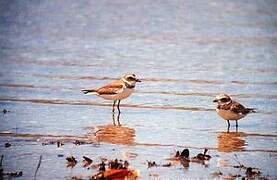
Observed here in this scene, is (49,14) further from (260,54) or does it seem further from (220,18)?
(260,54)

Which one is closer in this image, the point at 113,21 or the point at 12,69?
the point at 12,69

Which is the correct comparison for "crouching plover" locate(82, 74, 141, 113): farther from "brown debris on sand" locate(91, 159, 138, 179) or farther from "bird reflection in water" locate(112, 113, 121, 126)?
"brown debris on sand" locate(91, 159, 138, 179)

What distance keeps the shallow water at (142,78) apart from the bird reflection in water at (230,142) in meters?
0.01

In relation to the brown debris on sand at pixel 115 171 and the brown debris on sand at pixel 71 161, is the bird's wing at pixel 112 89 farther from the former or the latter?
the brown debris on sand at pixel 115 171

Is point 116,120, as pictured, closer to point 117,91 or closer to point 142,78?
point 117,91

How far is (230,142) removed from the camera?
884 cm

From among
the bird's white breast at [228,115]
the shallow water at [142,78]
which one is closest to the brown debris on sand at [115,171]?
the shallow water at [142,78]

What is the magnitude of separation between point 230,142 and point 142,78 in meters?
Result: 3.97

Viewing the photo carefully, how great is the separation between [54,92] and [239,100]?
274 cm

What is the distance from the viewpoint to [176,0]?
20.8m

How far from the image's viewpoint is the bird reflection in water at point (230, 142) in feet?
28.0

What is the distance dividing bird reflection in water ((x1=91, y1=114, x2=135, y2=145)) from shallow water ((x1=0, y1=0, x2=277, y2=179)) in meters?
0.01

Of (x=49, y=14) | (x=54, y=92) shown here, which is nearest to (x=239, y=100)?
(x=54, y=92)

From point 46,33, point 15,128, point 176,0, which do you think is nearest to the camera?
point 15,128
